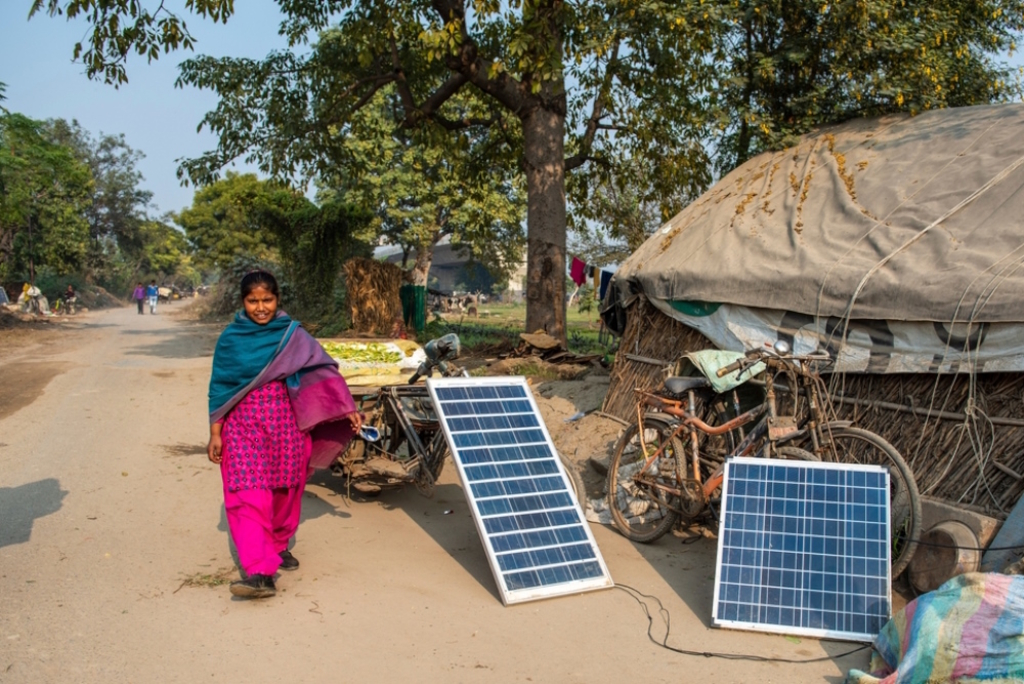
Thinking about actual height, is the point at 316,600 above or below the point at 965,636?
below

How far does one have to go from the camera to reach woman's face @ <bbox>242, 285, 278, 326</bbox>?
4996mm

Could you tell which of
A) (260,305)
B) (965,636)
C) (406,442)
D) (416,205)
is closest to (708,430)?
(406,442)

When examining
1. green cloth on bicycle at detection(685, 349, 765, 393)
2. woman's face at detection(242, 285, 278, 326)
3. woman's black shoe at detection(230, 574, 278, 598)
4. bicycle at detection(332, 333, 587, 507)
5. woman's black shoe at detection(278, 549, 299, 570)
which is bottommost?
woman's black shoe at detection(278, 549, 299, 570)

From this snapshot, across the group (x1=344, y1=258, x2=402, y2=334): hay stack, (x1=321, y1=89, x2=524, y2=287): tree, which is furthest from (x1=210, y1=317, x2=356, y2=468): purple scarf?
(x1=321, y1=89, x2=524, y2=287): tree

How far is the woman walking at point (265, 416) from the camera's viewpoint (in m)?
4.84

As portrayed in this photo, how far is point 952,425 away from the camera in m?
5.51

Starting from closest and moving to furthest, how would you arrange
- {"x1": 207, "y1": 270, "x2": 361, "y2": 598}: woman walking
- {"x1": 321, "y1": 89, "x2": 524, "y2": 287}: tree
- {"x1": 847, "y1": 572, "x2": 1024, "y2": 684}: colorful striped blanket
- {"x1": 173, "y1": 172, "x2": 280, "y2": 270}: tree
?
{"x1": 847, "y1": 572, "x2": 1024, "y2": 684}: colorful striped blanket < {"x1": 207, "y1": 270, "x2": 361, "y2": 598}: woman walking < {"x1": 321, "y1": 89, "x2": 524, "y2": 287}: tree < {"x1": 173, "y1": 172, "x2": 280, "y2": 270}: tree

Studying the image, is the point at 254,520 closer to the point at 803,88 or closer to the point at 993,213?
the point at 993,213

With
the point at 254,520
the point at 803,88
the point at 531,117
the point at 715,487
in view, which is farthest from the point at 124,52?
→ the point at 715,487

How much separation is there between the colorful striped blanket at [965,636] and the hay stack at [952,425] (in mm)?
1566

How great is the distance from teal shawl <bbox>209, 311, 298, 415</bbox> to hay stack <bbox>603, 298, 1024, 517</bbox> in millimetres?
3944

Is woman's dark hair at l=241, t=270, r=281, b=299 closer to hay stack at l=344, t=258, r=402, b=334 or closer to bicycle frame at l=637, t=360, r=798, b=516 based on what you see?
bicycle frame at l=637, t=360, r=798, b=516

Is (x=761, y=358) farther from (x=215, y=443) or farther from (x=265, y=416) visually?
(x=215, y=443)

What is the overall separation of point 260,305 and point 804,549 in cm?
326
